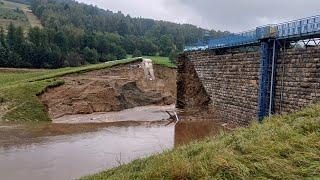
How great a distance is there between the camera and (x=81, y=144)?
2642 cm

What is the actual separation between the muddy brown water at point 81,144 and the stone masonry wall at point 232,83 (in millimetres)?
1742

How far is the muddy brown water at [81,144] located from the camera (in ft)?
65.6

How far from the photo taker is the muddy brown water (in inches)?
787

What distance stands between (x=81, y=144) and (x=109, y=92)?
18.1 m

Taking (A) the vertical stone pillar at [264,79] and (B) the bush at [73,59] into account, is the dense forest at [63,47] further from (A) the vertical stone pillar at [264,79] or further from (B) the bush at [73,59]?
(A) the vertical stone pillar at [264,79]

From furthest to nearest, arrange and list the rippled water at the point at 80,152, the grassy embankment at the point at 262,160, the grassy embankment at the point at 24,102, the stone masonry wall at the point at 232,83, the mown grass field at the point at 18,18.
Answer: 1. the mown grass field at the point at 18,18
2. the grassy embankment at the point at 24,102
3. the stone masonry wall at the point at 232,83
4. the rippled water at the point at 80,152
5. the grassy embankment at the point at 262,160

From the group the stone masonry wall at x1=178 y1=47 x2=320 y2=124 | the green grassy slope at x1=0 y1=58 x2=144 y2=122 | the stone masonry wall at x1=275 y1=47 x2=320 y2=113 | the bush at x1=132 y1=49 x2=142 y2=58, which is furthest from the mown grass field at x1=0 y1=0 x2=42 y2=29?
the stone masonry wall at x1=275 y1=47 x2=320 y2=113

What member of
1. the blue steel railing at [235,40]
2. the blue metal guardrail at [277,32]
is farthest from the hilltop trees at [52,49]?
the blue metal guardrail at [277,32]

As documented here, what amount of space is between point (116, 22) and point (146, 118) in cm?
9334

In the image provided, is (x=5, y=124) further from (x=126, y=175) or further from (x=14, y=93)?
(x=126, y=175)

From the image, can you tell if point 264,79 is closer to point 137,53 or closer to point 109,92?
point 109,92

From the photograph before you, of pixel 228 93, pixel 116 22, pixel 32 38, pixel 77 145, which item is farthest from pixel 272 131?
pixel 116 22

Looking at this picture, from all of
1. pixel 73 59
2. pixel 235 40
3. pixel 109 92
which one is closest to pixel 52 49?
pixel 73 59

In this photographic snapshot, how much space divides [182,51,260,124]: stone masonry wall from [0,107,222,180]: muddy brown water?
1.74 metres
